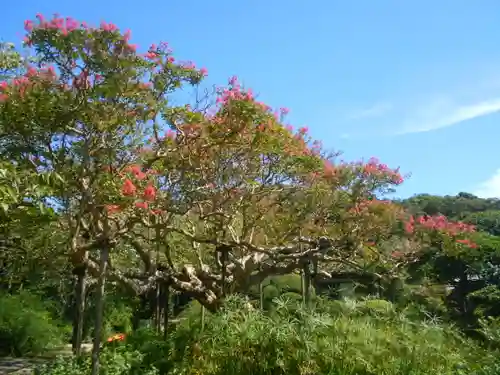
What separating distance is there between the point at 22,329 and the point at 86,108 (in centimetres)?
889

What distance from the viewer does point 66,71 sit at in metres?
6.65

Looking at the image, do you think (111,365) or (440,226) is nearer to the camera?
(111,365)

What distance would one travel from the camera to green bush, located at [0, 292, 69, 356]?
13281mm

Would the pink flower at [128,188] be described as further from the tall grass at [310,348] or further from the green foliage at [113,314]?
the green foliage at [113,314]

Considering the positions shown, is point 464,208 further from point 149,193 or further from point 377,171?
point 149,193

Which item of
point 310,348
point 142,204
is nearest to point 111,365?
point 142,204

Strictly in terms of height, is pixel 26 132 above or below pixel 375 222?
above

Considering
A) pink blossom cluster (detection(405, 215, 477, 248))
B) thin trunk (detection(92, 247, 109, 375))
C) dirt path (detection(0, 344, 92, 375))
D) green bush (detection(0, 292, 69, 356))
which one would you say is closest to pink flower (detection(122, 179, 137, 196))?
thin trunk (detection(92, 247, 109, 375))

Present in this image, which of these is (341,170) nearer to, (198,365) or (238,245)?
(238,245)

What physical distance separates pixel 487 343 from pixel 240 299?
3.50 m

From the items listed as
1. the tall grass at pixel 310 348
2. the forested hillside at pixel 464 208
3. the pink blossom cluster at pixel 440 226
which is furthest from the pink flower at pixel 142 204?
the forested hillside at pixel 464 208

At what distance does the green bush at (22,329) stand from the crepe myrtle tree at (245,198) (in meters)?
4.28

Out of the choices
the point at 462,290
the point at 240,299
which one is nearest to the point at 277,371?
the point at 240,299

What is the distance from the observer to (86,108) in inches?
262
